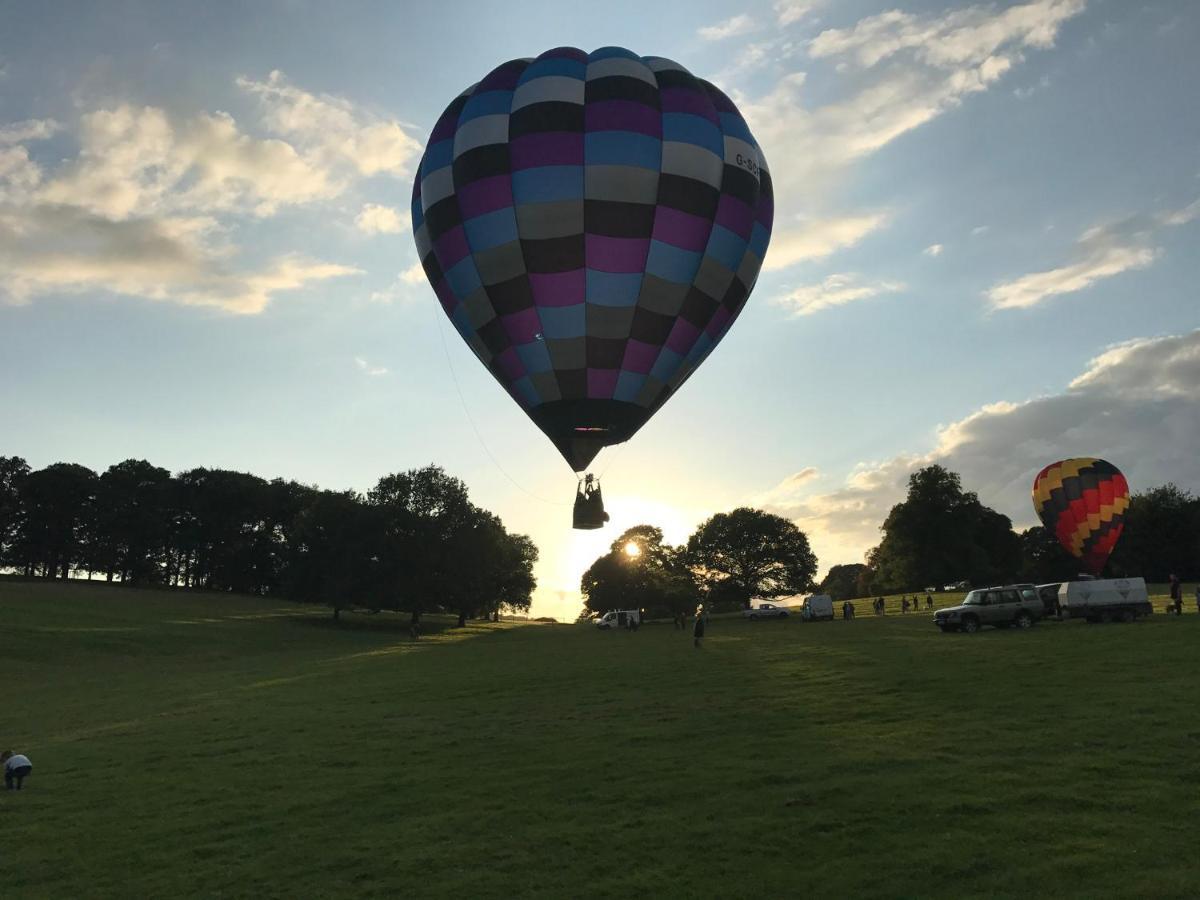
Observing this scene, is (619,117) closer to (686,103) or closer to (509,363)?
(686,103)

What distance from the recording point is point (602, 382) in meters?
26.7

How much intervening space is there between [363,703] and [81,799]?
427 inches

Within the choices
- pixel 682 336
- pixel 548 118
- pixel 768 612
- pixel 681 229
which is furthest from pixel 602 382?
pixel 768 612

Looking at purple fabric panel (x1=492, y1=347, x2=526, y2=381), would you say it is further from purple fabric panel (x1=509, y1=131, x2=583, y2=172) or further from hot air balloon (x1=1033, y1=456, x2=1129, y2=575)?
hot air balloon (x1=1033, y1=456, x2=1129, y2=575)

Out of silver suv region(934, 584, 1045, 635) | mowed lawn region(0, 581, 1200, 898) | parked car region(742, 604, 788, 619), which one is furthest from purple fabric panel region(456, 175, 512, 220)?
parked car region(742, 604, 788, 619)

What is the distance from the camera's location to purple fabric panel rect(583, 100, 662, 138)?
2584cm

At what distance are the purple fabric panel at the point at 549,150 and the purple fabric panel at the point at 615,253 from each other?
8.17ft

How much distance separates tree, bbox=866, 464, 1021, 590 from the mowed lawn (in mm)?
78708

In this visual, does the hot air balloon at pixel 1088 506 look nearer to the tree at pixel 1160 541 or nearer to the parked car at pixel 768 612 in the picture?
the parked car at pixel 768 612

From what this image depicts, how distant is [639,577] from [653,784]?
412ft

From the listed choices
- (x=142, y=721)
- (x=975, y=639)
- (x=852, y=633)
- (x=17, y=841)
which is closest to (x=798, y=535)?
(x=852, y=633)

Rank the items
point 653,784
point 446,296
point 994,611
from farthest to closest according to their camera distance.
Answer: point 994,611
point 446,296
point 653,784

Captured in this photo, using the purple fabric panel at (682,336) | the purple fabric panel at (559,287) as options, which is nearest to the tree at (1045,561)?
the purple fabric panel at (682,336)

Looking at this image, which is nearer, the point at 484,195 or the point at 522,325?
the point at 484,195
